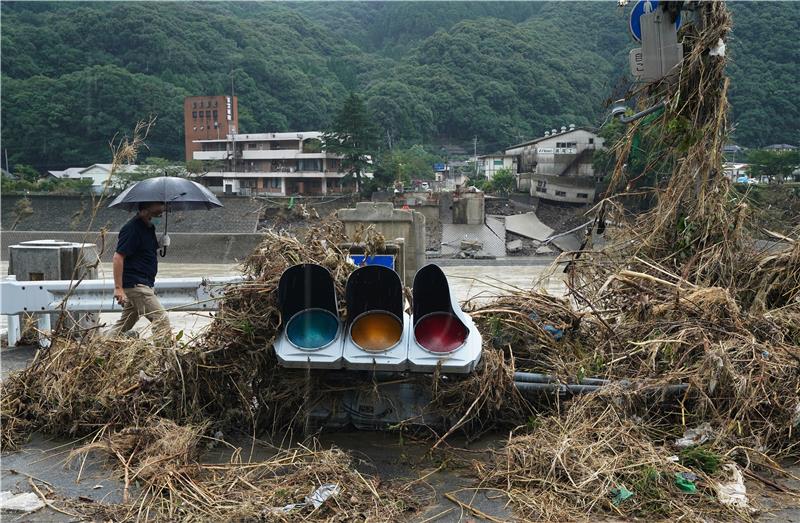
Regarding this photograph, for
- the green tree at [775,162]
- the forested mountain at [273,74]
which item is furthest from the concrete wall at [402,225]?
the forested mountain at [273,74]

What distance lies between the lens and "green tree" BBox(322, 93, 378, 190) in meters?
73.6

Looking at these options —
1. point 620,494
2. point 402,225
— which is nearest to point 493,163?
point 402,225

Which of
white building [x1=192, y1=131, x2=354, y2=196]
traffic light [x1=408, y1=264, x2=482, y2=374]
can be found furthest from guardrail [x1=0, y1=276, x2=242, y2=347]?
white building [x1=192, y1=131, x2=354, y2=196]

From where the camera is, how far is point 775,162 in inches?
2170

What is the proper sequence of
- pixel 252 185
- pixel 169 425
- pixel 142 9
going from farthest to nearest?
pixel 142 9
pixel 252 185
pixel 169 425

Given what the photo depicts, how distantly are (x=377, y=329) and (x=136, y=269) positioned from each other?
270 centimetres

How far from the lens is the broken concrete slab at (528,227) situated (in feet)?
169

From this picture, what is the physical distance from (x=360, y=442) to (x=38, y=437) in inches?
83.9

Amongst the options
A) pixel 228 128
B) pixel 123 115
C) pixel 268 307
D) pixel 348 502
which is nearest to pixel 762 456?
pixel 348 502

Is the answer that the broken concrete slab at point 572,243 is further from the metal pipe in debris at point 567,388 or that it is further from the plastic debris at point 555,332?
the metal pipe in debris at point 567,388

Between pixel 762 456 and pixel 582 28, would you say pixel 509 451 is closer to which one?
pixel 762 456

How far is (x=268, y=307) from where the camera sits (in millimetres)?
4758

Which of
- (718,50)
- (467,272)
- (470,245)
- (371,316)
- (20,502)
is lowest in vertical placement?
(470,245)

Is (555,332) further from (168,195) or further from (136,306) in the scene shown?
(136,306)
